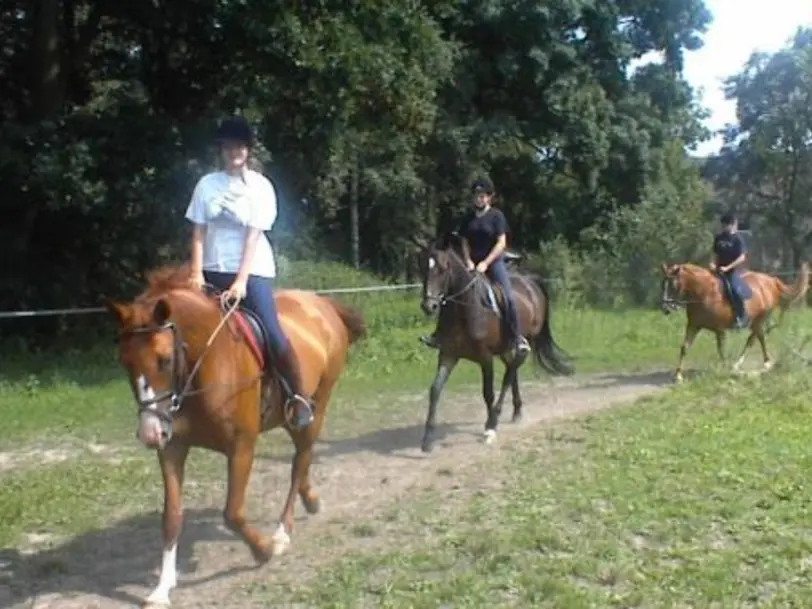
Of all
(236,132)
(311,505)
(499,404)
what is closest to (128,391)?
(499,404)

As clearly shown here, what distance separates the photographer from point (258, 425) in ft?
22.3

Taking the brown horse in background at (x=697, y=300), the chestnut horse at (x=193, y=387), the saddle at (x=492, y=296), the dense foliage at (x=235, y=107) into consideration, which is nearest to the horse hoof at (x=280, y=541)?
the chestnut horse at (x=193, y=387)

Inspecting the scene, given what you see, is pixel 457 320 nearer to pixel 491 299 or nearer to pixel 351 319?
pixel 491 299

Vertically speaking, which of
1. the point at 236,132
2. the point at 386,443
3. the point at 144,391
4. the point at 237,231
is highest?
the point at 236,132

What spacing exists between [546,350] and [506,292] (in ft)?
7.63

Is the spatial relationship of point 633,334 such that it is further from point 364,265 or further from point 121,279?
point 364,265

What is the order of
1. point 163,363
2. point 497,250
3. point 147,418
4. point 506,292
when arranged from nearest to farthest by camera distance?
point 147,418 < point 163,363 < point 497,250 < point 506,292


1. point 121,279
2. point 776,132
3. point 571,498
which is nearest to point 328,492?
point 571,498

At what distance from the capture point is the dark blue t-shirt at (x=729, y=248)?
1675 cm

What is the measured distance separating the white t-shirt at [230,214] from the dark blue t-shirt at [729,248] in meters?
11.4

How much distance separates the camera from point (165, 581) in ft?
20.5

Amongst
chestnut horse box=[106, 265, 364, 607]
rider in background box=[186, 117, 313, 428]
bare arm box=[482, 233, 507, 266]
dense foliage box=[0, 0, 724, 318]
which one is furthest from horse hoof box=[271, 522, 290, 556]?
dense foliage box=[0, 0, 724, 318]

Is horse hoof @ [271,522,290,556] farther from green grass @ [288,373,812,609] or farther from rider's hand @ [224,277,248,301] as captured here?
rider's hand @ [224,277,248,301]

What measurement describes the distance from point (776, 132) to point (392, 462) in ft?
126
